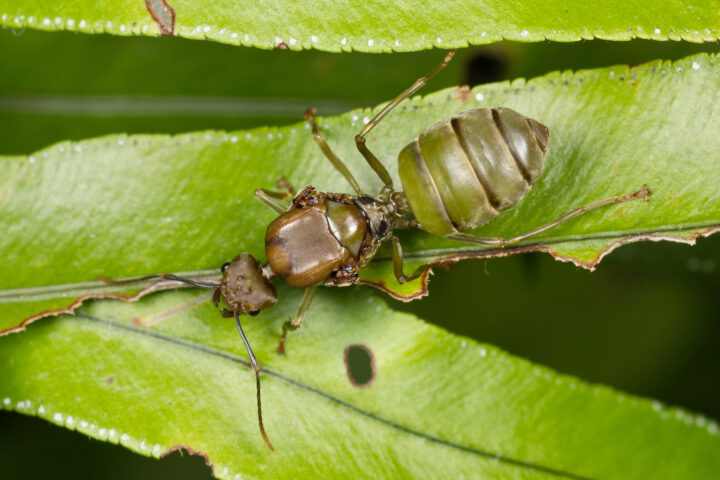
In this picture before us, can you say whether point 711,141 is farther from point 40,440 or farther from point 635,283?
point 40,440

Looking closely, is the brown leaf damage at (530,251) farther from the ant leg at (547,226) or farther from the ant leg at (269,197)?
the ant leg at (269,197)

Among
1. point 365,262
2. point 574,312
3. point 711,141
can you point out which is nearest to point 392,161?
point 365,262

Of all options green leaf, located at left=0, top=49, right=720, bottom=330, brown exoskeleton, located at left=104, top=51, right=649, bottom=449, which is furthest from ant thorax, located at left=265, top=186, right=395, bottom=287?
green leaf, located at left=0, top=49, right=720, bottom=330

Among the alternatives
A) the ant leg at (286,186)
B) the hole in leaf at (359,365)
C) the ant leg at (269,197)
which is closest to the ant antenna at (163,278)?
the ant leg at (269,197)

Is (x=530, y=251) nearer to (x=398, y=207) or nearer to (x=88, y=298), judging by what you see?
(x=398, y=207)

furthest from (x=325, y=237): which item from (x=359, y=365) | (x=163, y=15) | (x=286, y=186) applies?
(x=163, y=15)

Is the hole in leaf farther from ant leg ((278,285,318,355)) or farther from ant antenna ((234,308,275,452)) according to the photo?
ant antenna ((234,308,275,452))
